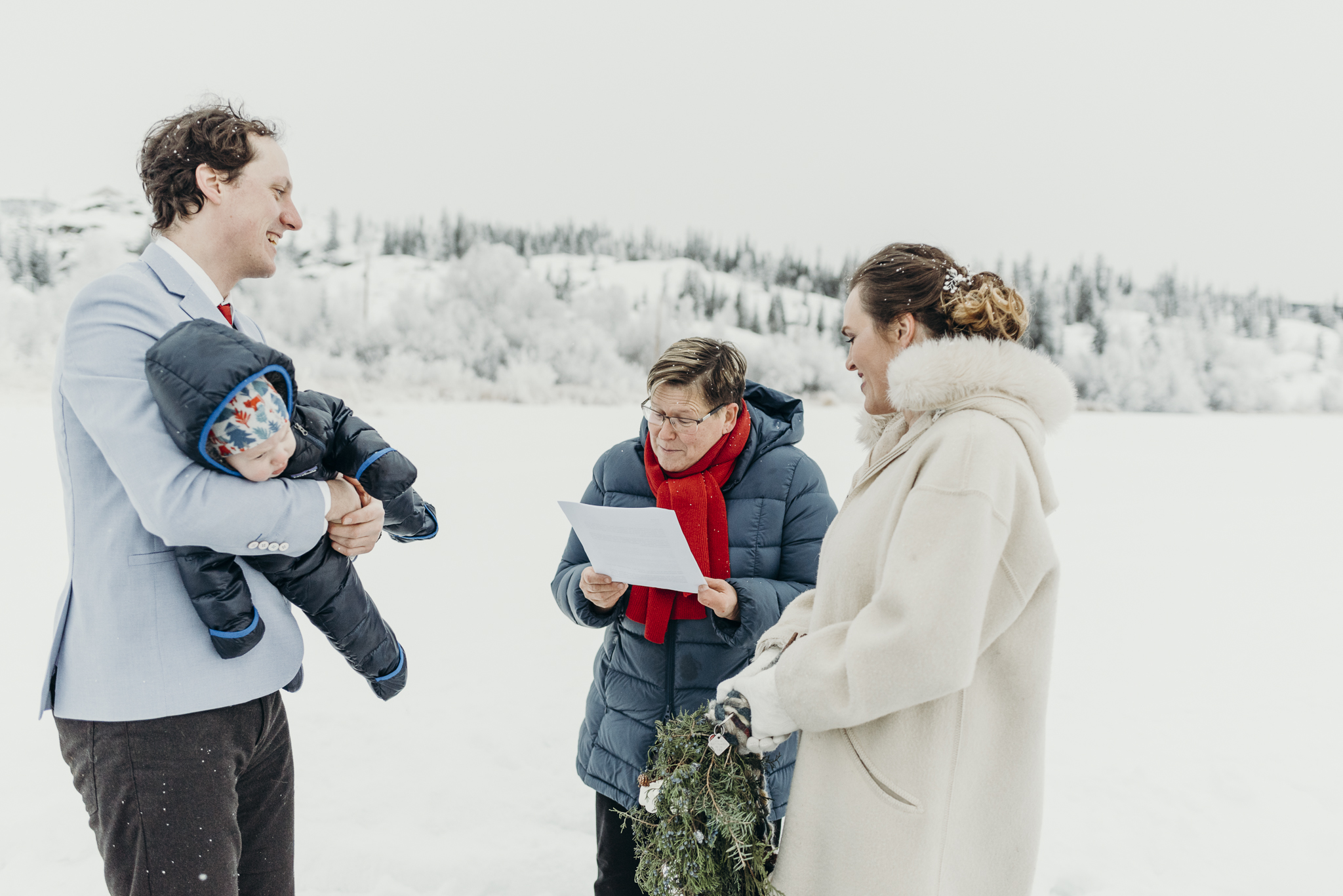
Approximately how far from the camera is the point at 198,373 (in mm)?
1255

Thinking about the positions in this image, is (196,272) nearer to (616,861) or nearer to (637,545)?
(637,545)

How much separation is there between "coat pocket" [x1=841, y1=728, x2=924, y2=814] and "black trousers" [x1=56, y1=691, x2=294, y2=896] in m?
1.18

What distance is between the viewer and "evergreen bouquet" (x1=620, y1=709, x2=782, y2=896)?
1.57 meters

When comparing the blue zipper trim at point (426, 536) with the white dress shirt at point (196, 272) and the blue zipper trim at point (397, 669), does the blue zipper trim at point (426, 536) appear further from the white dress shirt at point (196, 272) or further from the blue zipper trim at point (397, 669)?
the white dress shirt at point (196, 272)

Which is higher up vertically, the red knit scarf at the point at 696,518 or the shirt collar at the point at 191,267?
the shirt collar at the point at 191,267

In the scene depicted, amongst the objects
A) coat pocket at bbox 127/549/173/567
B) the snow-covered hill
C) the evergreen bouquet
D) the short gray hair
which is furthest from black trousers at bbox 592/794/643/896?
the snow-covered hill

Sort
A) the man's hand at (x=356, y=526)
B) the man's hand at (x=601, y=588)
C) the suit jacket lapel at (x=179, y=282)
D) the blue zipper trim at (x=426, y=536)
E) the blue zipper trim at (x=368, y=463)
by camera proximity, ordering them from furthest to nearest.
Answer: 1. the man's hand at (x=601, y=588)
2. the blue zipper trim at (x=426, y=536)
3. the blue zipper trim at (x=368, y=463)
4. the man's hand at (x=356, y=526)
5. the suit jacket lapel at (x=179, y=282)

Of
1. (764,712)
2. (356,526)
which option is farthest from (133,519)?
(764,712)

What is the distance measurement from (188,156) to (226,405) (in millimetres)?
582

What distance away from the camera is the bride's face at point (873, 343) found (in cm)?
159

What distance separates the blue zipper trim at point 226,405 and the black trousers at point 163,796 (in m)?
0.47

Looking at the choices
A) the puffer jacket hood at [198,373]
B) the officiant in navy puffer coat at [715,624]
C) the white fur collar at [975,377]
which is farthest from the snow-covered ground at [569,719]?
the white fur collar at [975,377]

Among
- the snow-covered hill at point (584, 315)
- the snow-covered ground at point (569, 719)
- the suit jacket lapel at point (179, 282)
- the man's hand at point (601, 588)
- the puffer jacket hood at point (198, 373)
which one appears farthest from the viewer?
the snow-covered hill at point (584, 315)

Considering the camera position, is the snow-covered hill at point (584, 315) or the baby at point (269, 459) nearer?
the baby at point (269, 459)
